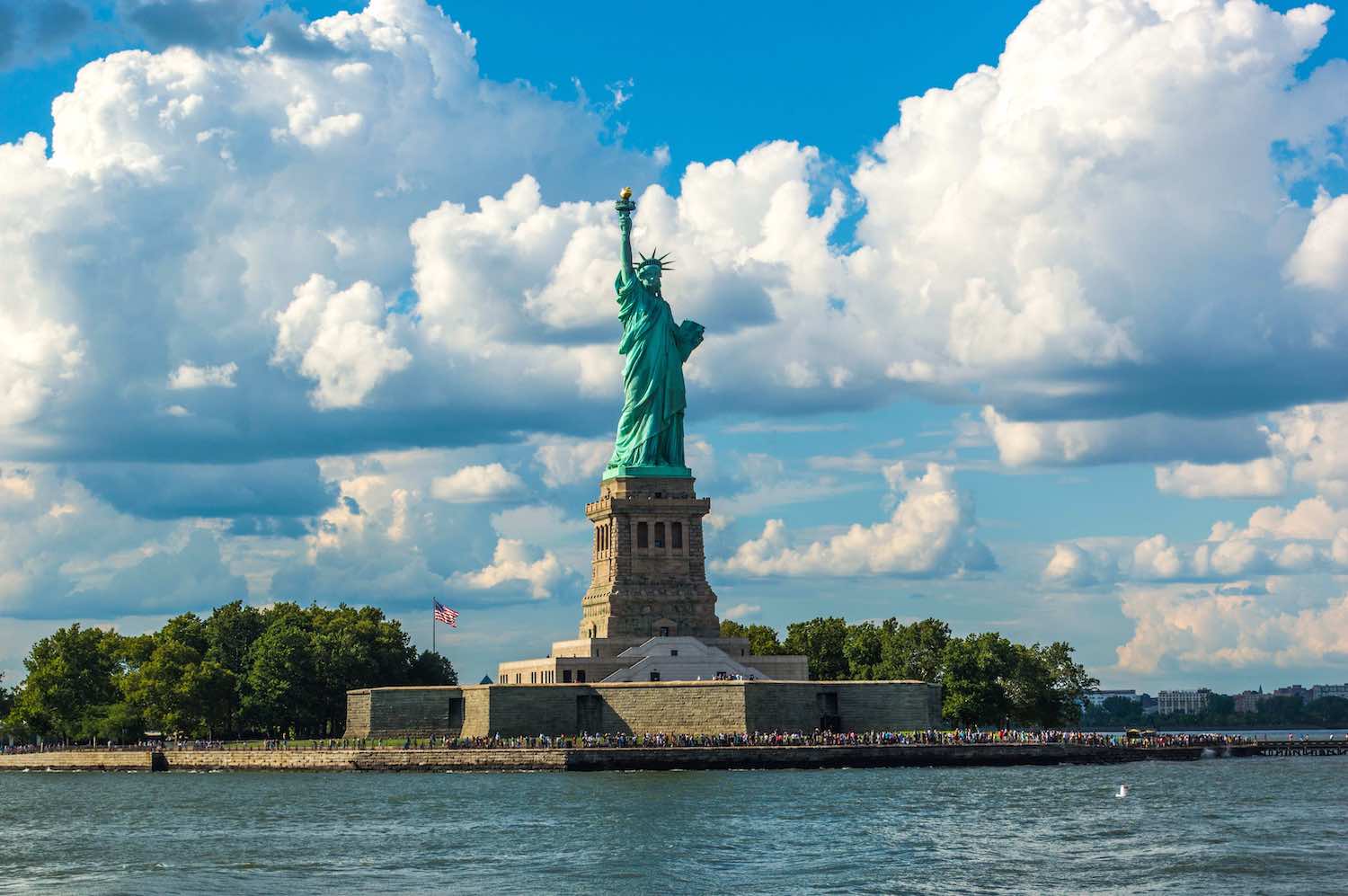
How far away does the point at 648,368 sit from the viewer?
4530 inches

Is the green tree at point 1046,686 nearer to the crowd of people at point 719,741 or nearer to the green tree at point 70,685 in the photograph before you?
the crowd of people at point 719,741

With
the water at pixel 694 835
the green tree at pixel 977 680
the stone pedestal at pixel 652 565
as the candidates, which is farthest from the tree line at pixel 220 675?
the green tree at pixel 977 680

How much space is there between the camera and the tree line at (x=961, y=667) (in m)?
116

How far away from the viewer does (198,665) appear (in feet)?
391

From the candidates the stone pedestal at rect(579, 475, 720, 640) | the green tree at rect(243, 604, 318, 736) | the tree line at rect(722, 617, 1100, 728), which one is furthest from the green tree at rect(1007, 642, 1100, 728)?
the green tree at rect(243, 604, 318, 736)

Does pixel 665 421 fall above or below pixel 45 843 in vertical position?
above

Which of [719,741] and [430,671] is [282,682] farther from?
[719,741]

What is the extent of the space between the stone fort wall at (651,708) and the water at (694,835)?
739 cm

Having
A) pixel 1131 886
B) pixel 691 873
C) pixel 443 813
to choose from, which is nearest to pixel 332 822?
pixel 443 813

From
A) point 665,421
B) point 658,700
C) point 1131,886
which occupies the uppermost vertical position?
point 665,421

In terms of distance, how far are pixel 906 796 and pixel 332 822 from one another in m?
22.7

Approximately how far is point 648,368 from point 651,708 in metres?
23.7

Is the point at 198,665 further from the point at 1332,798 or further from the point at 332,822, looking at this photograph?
the point at 1332,798

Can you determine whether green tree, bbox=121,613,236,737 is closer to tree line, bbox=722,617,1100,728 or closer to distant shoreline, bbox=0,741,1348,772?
distant shoreline, bbox=0,741,1348,772
